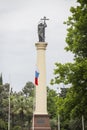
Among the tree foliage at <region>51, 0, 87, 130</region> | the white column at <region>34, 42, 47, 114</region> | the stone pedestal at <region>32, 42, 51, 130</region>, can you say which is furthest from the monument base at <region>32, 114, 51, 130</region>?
the tree foliage at <region>51, 0, 87, 130</region>

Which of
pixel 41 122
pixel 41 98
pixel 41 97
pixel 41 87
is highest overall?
pixel 41 87

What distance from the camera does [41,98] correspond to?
45.0 metres

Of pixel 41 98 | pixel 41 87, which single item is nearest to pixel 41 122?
pixel 41 98

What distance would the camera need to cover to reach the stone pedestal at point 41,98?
145 ft

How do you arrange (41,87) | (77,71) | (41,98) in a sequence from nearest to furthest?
1. (77,71)
2. (41,98)
3. (41,87)

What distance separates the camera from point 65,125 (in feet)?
214

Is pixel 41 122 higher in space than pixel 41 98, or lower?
lower

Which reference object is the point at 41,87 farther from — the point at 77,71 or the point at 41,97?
the point at 77,71

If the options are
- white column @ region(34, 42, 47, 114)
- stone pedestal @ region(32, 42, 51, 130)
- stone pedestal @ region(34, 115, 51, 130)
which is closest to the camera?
stone pedestal @ region(34, 115, 51, 130)

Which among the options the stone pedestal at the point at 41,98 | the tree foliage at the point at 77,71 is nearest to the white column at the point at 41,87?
the stone pedestal at the point at 41,98

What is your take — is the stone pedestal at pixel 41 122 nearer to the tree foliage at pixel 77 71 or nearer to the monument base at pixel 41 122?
the monument base at pixel 41 122

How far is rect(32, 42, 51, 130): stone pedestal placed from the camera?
4422 centimetres

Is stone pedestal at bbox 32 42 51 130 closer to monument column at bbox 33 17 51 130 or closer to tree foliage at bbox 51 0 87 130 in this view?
monument column at bbox 33 17 51 130

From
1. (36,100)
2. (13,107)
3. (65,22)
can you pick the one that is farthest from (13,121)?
(65,22)
